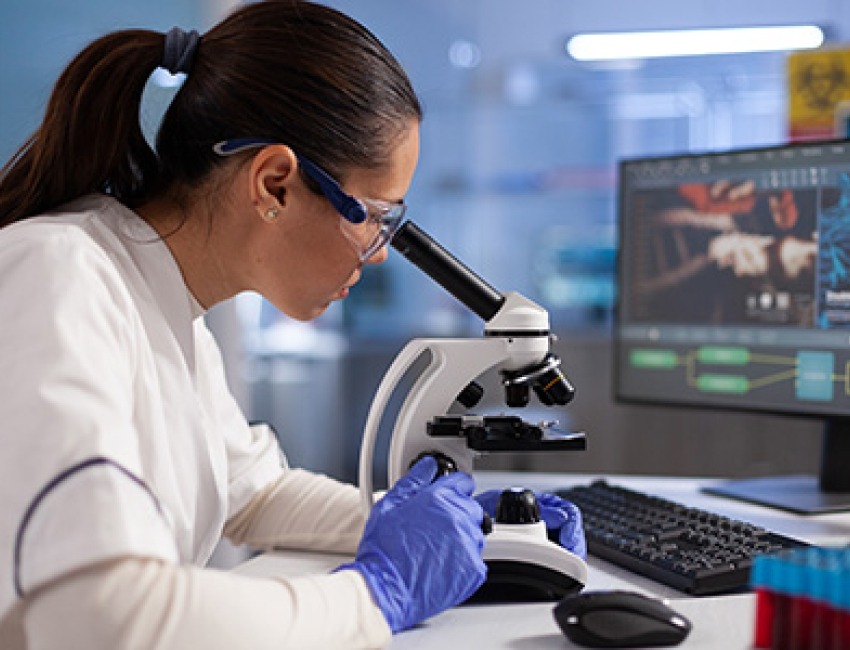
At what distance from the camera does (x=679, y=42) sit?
529 centimetres

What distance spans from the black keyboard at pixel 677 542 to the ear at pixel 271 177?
55cm

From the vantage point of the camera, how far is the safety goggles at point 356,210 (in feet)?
3.57

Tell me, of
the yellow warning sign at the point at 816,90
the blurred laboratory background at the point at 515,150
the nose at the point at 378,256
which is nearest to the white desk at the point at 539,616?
the nose at the point at 378,256

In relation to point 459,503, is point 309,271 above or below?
above

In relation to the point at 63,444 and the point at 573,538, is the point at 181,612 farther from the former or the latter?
the point at 573,538

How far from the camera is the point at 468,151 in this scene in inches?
223

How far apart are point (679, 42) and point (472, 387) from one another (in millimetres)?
4564

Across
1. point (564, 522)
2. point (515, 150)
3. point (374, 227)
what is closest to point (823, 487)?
point (564, 522)

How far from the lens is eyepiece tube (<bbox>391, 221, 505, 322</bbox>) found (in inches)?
46.2

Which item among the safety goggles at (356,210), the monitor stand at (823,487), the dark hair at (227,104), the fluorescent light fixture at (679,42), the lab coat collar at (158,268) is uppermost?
the fluorescent light fixture at (679,42)

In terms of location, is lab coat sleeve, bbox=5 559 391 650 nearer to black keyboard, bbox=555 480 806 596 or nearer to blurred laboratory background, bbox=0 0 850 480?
black keyboard, bbox=555 480 806 596

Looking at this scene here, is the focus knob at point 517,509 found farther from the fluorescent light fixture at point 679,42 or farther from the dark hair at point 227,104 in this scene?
the fluorescent light fixture at point 679,42

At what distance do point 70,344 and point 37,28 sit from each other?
1.40 metres

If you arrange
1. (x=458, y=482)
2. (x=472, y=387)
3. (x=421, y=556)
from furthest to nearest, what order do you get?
(x=472, y=387), (x=458, y=482), (x=421, y=556)
